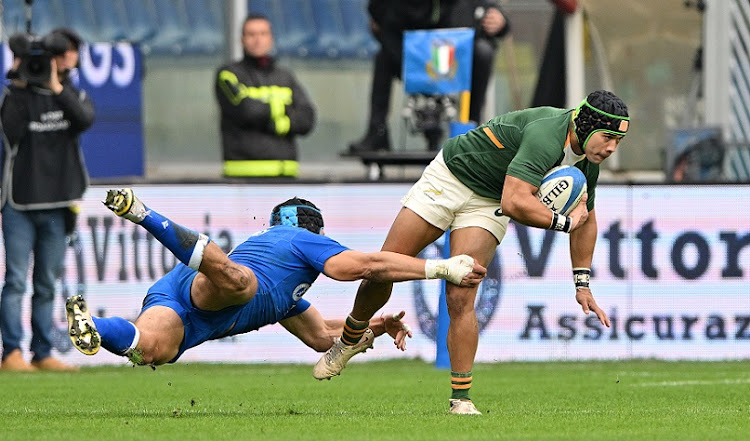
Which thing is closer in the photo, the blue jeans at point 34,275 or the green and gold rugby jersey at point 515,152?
the green and gold rugby jersey at point 515,152

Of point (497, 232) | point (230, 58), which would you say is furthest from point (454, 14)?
point (497, 232)

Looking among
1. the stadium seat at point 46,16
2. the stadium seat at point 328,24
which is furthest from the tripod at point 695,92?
the stadium seat at point 46,16

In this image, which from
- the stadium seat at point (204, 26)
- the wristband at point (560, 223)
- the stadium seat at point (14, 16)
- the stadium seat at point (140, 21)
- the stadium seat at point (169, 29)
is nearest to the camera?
the wristband at point (560, 223)

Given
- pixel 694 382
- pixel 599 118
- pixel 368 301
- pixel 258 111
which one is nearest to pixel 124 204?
pixel 368 301

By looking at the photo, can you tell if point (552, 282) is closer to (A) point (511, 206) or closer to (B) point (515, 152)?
(B) point (515, 152)

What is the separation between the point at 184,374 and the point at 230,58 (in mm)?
6440

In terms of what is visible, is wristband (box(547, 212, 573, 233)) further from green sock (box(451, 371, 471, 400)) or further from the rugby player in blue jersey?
green sock (box(451, 371, 471, 400))

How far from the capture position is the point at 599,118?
9.92 meters

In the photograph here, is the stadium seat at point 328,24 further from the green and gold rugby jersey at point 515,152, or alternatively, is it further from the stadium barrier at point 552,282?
the green and gold rugby jersey at point 515,152

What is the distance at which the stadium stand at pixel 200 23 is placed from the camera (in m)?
20.4

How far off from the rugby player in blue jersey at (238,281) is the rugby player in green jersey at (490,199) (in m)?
0.35

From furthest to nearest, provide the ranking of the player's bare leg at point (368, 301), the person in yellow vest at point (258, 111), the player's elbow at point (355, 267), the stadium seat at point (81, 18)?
the stadium seat at point (81, 18) < the person in yellow vest at point (258, 111) < the player's bare leg at point (368, 301) < the player's elbow at point (355, 267)

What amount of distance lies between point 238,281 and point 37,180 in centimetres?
522

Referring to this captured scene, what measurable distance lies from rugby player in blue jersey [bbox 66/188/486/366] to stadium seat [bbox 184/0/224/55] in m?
10.5
